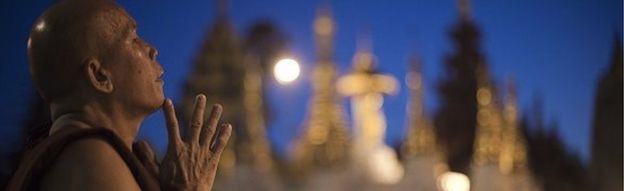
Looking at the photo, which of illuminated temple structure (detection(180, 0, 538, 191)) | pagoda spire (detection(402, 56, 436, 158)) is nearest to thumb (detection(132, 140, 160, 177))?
illuminated temple structure (detection(180, 0, 538, 191))

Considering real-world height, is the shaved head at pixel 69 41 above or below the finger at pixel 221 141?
above

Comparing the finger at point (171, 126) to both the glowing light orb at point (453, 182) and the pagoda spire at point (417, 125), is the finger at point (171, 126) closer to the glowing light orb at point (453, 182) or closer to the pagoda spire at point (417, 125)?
the pagoda spire at point (417, 125)

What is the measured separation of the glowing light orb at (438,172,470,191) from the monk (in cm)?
379

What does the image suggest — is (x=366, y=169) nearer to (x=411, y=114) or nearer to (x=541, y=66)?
(x=411, y=114)

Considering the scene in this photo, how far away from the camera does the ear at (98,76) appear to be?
2.33 ft

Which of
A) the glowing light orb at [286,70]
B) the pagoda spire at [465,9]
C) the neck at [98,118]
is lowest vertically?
the glowing light orb at [286,70]

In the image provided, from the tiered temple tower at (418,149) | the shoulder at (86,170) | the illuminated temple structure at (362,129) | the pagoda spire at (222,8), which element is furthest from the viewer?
the tiered temple tower at (418,149)

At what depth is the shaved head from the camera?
697 millimetres

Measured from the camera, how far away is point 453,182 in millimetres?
4484

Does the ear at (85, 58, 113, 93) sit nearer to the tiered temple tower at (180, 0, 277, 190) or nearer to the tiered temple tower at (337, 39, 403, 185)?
the tiered temple tower at (180, 0, 277, 190)

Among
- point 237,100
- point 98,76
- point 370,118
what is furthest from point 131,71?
point 370,118

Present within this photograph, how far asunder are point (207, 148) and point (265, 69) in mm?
3411

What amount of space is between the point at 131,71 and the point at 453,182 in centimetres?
387

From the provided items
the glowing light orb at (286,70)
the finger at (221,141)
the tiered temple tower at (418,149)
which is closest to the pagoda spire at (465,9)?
the tiered temple tower at (418,149)
